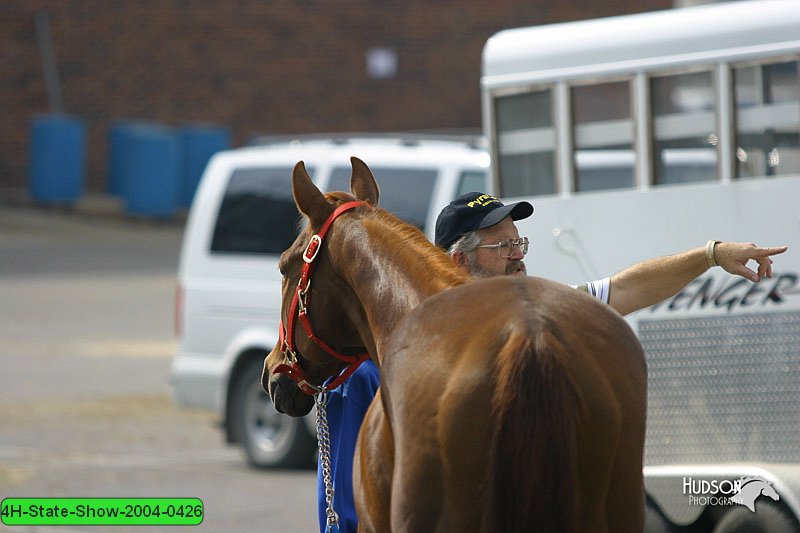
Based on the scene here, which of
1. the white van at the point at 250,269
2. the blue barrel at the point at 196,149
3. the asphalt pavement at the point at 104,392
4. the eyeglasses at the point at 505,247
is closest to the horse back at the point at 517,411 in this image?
the eyeglasses at the point at 505,247

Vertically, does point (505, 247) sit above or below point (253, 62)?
above

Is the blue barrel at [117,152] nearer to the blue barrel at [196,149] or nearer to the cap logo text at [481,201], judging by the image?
the blue barrel at [196,149]

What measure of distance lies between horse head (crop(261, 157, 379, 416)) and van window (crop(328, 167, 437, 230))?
5377mm

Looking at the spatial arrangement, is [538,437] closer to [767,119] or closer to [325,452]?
[325,452]

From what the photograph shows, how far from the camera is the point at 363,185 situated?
4398mm

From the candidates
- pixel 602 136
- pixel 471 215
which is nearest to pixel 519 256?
pixel 471 215

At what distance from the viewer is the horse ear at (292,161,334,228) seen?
13.3ft

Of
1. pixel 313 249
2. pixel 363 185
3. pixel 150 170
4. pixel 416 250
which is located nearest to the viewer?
pixel 416 250

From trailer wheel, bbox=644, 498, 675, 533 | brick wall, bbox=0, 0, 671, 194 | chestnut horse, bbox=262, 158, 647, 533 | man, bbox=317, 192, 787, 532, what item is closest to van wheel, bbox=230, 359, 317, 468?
trailer wheel, bbox=644, 498, 675, 533

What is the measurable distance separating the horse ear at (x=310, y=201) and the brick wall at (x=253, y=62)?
23601mm

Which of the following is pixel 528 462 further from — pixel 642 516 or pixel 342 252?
pixel 342 252

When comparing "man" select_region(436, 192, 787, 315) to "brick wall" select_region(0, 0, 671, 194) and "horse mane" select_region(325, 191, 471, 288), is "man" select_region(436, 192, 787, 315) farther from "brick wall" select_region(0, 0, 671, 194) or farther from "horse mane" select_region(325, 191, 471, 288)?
"brick wall" select_region(0, 0, 671, 194)

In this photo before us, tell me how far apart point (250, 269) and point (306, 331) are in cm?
652

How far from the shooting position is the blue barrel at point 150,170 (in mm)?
25891
